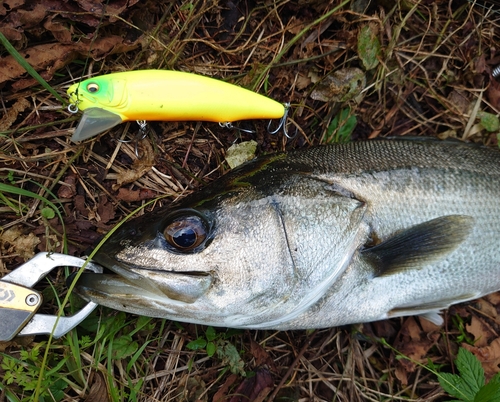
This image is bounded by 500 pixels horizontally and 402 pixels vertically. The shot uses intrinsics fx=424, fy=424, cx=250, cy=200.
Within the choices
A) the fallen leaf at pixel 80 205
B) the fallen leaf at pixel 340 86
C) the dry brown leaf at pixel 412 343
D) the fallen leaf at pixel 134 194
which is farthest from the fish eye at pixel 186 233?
the dry brown leaf at pixel 412 343

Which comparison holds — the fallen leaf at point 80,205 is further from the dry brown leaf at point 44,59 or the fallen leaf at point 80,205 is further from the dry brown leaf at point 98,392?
the dry brown leaf at point 98,392

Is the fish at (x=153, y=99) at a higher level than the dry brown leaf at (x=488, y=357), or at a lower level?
higher

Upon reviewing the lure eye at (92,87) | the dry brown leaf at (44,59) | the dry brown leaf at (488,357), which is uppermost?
the dry brown leaf at (44,59)

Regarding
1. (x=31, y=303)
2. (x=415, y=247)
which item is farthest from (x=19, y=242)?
(x=415, y=247)

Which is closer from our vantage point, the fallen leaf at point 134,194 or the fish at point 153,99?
the fish at point 153,99

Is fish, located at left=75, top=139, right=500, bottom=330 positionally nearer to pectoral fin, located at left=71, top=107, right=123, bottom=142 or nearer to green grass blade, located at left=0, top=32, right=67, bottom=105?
pectoral fin, located at left=71, top=107, right=123, bottom=142

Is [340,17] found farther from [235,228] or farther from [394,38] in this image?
[235,228]
